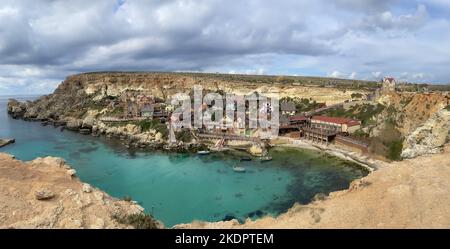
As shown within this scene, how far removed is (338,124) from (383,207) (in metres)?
50.3

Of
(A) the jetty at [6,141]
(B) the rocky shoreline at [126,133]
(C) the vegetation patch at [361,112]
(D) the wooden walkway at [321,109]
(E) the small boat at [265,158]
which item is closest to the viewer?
(E) the small boat at [265,158]

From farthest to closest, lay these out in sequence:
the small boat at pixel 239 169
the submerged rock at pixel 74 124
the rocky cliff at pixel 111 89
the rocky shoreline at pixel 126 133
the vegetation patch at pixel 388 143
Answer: the rocky cliff at pixel 111 89 → the submerged rock at pixel 74 124 → the rocky shoreline at pixel 126 133 → the small boat at pixel 239 169 → the vegetation patch at pixel 388 143

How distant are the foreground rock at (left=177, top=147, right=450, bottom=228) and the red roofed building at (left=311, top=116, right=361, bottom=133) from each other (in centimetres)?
4459

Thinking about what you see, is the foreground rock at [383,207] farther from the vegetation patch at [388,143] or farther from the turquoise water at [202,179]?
the vegetation patch at [388,143]

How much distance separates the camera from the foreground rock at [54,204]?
10.9 metres

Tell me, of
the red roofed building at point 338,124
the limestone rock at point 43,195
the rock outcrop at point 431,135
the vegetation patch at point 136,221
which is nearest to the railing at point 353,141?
the red roofed building at point 338,124

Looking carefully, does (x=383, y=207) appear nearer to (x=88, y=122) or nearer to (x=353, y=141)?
(x=353, y=141)

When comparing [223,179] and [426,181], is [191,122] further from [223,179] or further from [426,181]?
[426,181]

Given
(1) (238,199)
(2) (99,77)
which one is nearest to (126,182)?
(1) (238,199)

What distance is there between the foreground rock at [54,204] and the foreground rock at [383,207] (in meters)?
2.92

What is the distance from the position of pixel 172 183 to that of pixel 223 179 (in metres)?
6.34

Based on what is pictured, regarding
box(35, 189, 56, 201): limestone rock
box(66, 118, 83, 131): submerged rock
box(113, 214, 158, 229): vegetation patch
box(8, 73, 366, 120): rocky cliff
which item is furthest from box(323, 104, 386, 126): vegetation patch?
box(66, 118, 83, 131): submerged rock

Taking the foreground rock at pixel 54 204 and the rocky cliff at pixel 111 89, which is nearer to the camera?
the foreground rock at pixel 54 204

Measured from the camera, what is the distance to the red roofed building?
2363 inches
